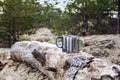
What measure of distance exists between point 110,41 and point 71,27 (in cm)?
392

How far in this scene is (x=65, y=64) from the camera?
4.71 metres

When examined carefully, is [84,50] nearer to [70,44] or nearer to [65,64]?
[70,44]

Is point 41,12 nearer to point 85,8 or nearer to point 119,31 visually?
point 85,8

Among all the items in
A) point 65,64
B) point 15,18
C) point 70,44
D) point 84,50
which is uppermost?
point 15,18

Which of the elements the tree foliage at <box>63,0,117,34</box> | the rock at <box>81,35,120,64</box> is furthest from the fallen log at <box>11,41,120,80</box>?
the tree foliage at <box>63,0,117,34</box>

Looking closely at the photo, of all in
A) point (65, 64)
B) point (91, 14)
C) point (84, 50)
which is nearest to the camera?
point (65, 64)

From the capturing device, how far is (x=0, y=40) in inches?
402

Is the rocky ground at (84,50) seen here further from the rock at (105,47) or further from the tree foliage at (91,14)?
the tree foliage at (91,14)

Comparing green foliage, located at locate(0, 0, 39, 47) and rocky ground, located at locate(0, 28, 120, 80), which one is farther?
green foliage, located at locate(0, 0, 39, 47)

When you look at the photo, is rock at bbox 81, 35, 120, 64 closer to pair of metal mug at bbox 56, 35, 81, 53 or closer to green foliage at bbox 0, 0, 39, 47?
pair of metal mug at bbox 56, 35, 81, 53

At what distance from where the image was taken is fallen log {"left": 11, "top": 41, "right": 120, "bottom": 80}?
13.7ft

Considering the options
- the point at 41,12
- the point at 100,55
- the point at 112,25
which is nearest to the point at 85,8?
the point at 112,25

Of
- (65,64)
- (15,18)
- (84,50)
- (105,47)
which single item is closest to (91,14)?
(15,18)

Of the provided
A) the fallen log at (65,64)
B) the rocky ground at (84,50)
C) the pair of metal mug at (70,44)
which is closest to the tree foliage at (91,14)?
the rocky ground at (84,50)
